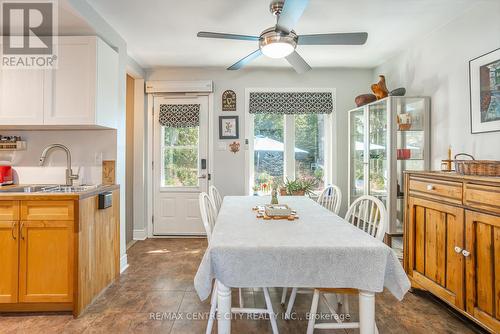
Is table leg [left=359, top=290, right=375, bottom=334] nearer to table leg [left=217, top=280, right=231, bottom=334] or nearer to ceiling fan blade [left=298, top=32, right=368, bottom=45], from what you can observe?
table leg [left=217, top=280, right=231, bottom=334]

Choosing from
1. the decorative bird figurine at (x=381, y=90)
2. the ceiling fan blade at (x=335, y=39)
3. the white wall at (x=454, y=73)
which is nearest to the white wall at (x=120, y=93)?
the ceiling fan blade at (x=335, y=39)

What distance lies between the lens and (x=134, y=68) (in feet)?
12.5

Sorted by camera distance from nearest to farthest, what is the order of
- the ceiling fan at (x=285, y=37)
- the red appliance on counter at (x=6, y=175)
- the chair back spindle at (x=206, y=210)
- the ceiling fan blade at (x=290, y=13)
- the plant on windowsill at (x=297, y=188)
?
the ceiling fan blade at (x=290, y=13) < the chair back spindle at (x=206, y=210) < the ceiling fan at (x=285, y=37) < the red appliance on counter at (x=6, y=175) < the plant on windowsill at (x=297, y=188)

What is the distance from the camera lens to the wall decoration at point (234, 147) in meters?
4.20

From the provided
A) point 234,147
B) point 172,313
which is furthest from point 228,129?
point 172,313

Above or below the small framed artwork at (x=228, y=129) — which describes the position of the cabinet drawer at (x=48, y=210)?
below

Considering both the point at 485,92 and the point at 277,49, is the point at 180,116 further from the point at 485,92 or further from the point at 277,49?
the point at 485,92

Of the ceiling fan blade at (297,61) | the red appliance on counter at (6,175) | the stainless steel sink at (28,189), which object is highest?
the ceiling fan blade at (297,61)

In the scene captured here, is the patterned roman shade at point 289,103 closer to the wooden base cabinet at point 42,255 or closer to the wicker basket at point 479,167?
the wicker basket at point 479,167

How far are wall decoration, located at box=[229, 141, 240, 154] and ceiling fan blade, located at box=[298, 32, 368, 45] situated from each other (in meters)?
2.16

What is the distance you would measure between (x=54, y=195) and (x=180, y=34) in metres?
2.01

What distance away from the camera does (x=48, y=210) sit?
2.15 meters

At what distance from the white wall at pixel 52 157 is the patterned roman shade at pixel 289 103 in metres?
2.12

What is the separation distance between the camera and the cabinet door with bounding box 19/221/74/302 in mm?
2150
